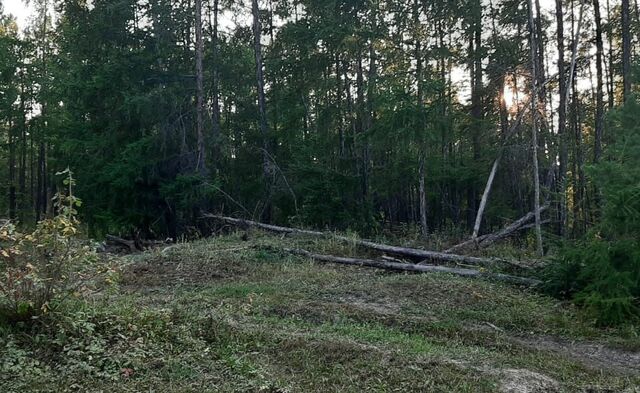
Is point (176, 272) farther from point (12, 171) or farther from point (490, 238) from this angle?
point (12, 171)

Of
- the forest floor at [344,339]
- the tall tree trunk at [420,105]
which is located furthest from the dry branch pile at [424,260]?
the tall tree trunk at [420,105]

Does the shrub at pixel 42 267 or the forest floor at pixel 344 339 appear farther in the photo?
the shrub at pixel 42 267

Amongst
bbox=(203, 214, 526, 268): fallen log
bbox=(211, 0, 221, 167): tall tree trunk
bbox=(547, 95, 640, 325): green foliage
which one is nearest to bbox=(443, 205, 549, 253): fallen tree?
bbox=(203, 214, 526, 268): fallen log

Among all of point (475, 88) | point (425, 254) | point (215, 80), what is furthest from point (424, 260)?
point (215, 80)

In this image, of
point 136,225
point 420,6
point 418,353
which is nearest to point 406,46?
point 420,6

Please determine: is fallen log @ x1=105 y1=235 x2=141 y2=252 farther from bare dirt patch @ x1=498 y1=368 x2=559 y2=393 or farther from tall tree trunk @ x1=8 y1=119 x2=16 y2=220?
tall tree trunk @ x1=8 y1=119 x2=16 y2=220

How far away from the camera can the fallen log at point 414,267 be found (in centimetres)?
975

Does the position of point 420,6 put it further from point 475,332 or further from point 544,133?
point 475,332

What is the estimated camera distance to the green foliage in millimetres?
7379

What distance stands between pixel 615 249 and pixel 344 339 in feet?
14.9

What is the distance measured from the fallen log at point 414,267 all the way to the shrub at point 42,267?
7.15 m

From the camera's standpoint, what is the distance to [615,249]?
762 centimetres

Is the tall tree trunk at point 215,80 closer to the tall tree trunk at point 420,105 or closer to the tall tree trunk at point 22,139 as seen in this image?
the tall tree trunk at point 420,105

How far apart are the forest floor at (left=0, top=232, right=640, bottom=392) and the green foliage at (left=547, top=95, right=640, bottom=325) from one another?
359mm
